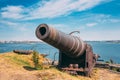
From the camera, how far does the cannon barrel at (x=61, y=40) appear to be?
9973 mm

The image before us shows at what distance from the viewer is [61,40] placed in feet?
37.4

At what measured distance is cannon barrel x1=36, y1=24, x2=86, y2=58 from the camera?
9.97m

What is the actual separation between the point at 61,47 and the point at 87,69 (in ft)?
10.1

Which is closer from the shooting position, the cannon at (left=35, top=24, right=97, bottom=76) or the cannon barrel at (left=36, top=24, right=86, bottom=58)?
the cannon barrel at (left=36, top=24, right=86, bottom=58)

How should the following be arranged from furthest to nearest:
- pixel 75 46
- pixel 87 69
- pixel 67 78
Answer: pixel 87 69 < pixel 75 46 < pixel 67 78

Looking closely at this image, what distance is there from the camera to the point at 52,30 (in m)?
10.2

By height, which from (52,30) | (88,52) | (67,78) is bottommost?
(67,78)

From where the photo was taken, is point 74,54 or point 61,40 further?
point 74,54

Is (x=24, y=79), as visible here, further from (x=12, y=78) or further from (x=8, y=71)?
(x=8, y=71)

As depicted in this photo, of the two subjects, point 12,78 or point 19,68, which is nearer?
point 12,78

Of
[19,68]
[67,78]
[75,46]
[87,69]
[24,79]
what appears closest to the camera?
[24,79]

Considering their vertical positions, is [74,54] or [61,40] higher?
[61,40]

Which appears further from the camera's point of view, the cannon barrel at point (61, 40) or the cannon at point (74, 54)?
the cannon at point (74, 54)

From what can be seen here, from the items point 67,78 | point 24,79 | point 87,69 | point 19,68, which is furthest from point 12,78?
point 87,69
